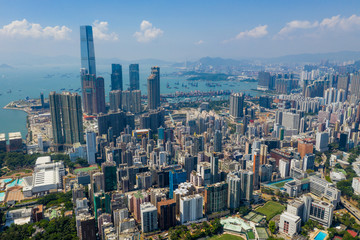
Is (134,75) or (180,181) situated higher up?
(134,75)

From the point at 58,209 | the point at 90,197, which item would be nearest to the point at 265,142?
the point at 90,197

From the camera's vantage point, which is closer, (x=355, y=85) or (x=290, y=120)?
(x=290, y=120)

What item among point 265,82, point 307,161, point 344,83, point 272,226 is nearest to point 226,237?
point 272,226

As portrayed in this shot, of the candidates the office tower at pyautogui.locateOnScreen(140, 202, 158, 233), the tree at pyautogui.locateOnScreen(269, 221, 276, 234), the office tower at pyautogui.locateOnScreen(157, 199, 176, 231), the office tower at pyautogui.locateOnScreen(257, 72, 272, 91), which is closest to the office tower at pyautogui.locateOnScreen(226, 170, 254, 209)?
the tree at pyautogui.locateOnScreen(269, 221, 276, 234)

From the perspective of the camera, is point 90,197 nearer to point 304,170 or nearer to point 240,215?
point 240,215

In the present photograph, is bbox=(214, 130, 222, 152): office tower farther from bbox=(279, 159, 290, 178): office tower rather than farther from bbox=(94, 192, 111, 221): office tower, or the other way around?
bbox=(94, 192, 111, 221): office tower

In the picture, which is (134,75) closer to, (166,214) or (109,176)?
(109,176)

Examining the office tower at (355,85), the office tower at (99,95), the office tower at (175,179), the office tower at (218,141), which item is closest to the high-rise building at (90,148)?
the office tower at (175,179)

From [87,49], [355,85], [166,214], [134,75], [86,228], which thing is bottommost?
[166,214]
